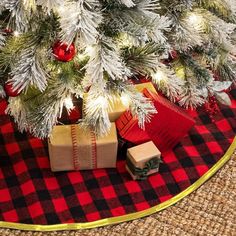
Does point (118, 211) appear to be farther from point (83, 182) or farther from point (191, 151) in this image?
point (191, 151)

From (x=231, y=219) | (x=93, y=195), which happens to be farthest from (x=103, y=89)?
(x=231, y=219)

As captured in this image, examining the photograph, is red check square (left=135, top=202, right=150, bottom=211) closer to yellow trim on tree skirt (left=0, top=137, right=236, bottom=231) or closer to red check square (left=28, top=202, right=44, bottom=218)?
yellow trim on tree skirt (left=0, top=137, right=236, bottom=231)

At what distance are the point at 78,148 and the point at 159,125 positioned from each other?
0.26m

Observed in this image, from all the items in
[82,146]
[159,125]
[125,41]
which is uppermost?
[125,41]

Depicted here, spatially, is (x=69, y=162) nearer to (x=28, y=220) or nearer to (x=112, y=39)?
(x=28, y=220)

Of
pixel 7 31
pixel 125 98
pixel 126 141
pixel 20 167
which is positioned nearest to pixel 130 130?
pixel 126 141

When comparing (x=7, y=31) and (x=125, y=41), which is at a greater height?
(x=125, y=41)

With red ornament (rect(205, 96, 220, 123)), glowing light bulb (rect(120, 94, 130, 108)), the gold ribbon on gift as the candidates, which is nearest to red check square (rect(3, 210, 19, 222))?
the gold ribbon on gift

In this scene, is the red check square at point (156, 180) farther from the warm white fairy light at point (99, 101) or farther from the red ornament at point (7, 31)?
the red ornament at point (7, 31)

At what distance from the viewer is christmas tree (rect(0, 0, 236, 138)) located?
112cm

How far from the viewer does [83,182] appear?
4.75 feet

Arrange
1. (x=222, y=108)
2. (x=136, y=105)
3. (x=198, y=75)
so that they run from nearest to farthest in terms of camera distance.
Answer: (x=136, y=105) → (x=198, y=75) → (x=222, y=108)

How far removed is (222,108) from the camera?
1.67 metres

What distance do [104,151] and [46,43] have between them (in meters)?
0.40
